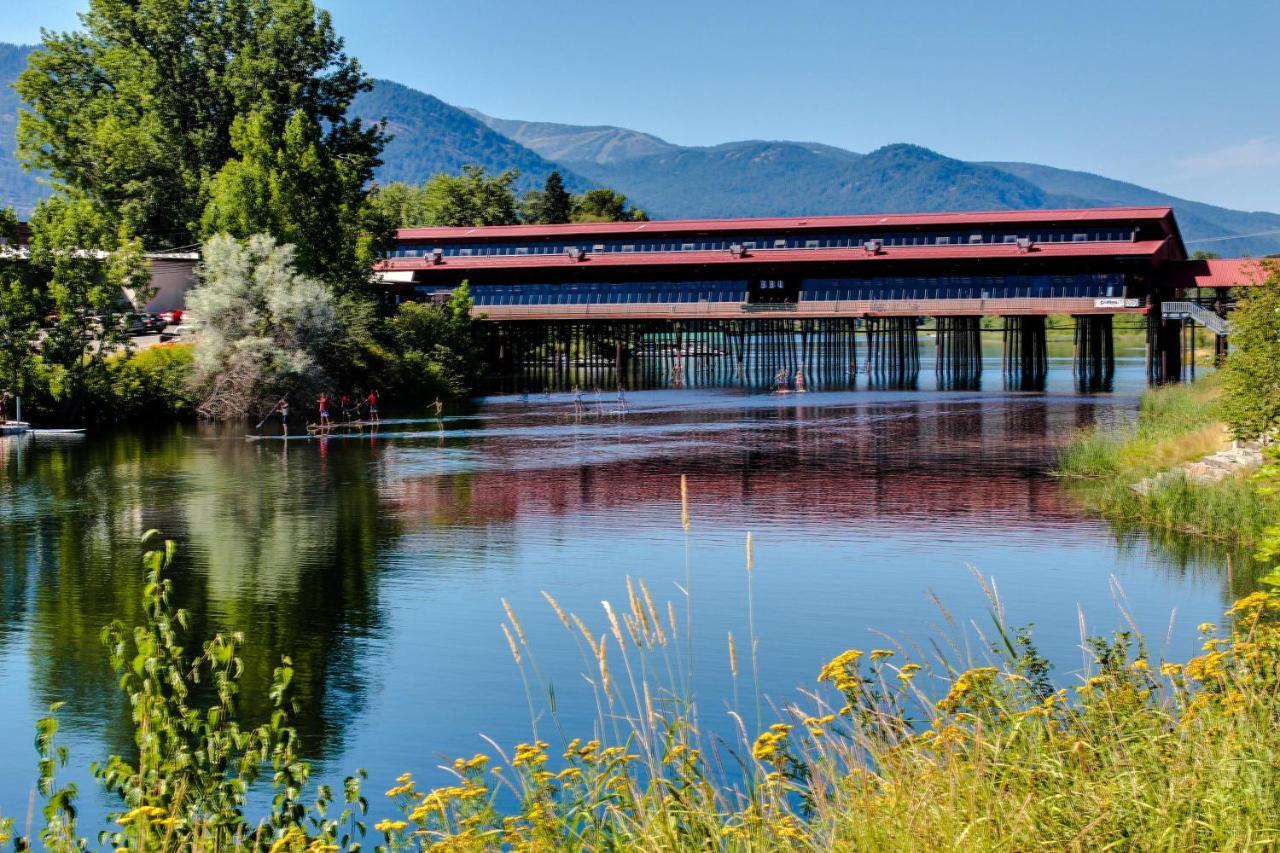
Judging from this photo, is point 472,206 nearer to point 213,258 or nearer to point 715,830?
point 213,258

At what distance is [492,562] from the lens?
87.4ft

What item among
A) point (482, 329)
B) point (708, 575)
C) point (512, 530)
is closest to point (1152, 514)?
point (708, 575)

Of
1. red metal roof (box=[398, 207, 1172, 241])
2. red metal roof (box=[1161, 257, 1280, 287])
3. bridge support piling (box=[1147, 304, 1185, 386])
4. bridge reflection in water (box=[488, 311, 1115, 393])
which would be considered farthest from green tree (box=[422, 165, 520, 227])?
bridge support piling (box=[1147, 304, 1185, 386])

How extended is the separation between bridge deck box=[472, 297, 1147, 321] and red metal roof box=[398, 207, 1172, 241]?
5906 millimetres

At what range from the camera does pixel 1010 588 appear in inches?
916

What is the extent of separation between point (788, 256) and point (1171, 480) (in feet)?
210

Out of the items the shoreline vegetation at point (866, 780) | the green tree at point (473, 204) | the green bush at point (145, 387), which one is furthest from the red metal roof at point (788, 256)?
the shoreline vegetation at point (866, 780)

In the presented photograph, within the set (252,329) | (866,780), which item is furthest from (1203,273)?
(866,780)

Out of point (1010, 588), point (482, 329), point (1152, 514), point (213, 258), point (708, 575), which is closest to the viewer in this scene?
point (1010, 588)

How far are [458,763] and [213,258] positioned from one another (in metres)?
57.3

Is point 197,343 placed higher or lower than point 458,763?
higher

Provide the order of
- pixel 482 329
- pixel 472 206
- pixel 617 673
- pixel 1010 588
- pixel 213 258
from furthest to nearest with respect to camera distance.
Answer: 1. pixel 472 206
2. pixel 482 329
3. pixel 213 258
4. pixel 1010 588
5. pixel 617 673

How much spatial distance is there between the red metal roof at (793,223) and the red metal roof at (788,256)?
1.82 meters

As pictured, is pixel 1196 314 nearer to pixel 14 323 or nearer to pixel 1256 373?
pixel 1256 373
